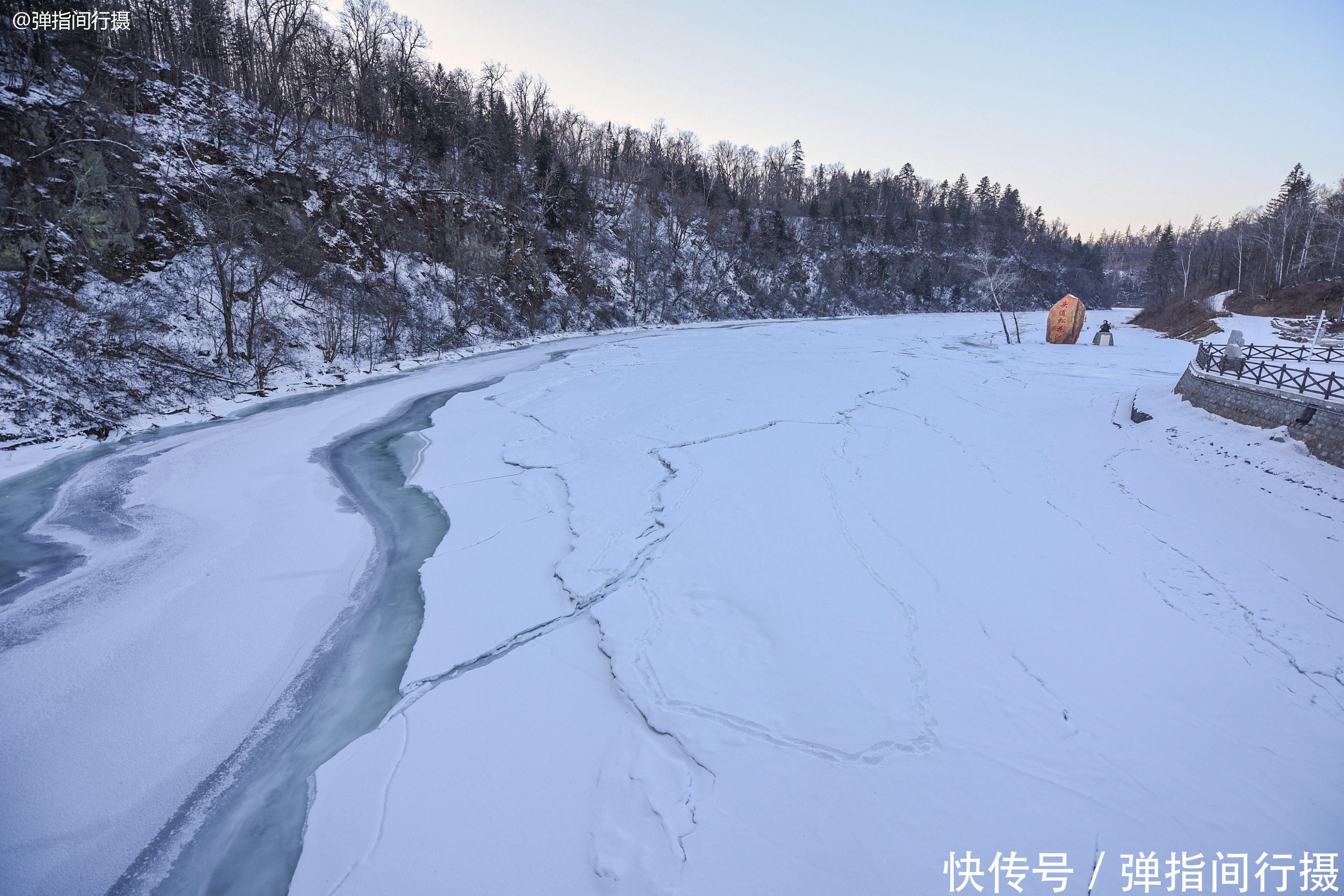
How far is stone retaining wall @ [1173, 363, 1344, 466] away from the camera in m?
8.40

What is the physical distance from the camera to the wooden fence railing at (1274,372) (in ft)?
29.3

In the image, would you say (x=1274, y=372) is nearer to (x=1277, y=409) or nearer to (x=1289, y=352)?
(x=1277, y=409)

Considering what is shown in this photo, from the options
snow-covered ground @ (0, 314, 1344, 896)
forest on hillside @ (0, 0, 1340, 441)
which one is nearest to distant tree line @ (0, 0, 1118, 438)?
forest on hillside @ (0, 0, 1340, 441)

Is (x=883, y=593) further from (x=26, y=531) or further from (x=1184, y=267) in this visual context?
(x=1184, y=267)

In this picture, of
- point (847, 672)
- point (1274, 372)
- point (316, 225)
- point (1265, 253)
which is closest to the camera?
point (847, 672)

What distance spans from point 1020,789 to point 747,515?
470cm

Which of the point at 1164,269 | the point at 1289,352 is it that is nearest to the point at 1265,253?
the point at 1164,269

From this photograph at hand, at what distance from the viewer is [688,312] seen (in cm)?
4303

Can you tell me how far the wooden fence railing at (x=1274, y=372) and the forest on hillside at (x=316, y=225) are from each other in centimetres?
2354

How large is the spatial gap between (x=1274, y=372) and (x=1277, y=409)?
1107mm

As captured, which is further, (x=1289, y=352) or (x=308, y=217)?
(x=308, y=217)

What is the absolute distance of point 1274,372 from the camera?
A: 10.1 metres

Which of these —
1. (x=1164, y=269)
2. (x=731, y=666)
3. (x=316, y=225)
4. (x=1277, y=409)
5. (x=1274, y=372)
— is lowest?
(x=731, y=666)

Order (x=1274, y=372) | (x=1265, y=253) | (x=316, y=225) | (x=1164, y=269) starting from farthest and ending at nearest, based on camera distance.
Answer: (x=1164, y=269) < (x=1265, y=253) < (x=316, y=225) < (x=1274, y=372)
